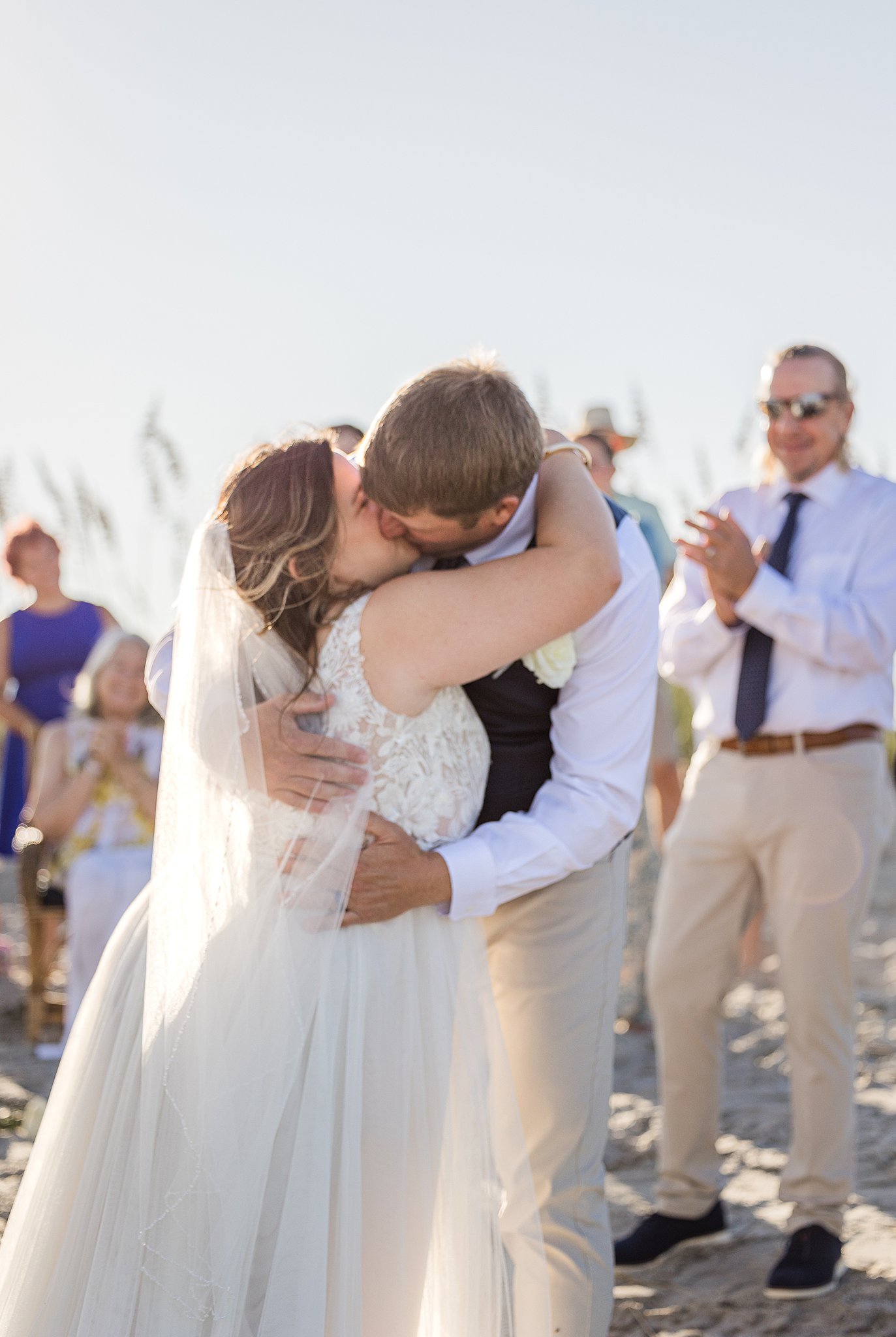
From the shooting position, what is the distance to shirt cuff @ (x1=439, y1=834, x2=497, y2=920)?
2186mm

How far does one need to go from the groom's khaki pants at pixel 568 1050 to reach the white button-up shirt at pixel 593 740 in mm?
96

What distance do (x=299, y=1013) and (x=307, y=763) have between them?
41 cm

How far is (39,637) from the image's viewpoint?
5.76m

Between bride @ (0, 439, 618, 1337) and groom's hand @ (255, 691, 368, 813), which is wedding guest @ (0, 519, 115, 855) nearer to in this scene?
bride @ (0, 439, 618, 1337)

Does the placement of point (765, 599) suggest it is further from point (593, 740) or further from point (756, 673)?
point (593, 740)

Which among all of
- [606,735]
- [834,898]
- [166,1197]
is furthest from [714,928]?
[166,1197]

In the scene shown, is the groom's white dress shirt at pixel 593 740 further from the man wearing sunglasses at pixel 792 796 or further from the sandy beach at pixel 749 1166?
the sandy beach at pixel 749 1166

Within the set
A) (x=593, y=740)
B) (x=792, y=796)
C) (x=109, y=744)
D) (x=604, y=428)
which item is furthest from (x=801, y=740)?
(x=109, y=744)

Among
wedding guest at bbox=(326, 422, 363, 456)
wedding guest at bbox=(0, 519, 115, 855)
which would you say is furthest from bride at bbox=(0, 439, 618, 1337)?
wedding guest at bbox=(0, 519, 115, 855)

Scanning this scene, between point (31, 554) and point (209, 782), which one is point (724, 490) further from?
point (31, 554)

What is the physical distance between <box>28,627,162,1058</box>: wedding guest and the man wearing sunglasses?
2.39m

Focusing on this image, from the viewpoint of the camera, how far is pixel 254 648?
222cm

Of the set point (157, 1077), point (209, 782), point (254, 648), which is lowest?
point (157, 1077)

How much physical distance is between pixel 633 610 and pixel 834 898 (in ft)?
3.93
